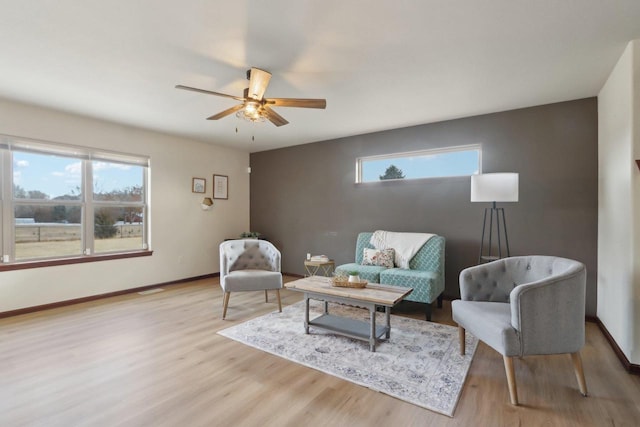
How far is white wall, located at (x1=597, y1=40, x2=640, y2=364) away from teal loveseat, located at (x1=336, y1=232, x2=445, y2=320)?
1.49m

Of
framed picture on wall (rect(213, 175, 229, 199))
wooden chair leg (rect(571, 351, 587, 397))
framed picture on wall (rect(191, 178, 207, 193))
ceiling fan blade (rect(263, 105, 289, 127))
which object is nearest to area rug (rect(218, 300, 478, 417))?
wooden chair leg (rect(571, 351, 587, 397))

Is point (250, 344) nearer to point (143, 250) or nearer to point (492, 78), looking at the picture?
point (143, 250)

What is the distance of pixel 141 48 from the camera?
235cm

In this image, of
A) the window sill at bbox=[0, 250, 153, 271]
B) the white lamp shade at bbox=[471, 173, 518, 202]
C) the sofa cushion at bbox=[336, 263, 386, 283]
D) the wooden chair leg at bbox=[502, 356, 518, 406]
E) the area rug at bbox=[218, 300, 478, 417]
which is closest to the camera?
the wooden chair leg at bbox=[502, 356, 518, 406]

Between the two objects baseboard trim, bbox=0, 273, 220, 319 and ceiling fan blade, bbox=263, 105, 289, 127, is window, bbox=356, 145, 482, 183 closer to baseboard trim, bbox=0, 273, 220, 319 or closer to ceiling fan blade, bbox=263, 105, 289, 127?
ceiling fan blade, bbox=263, 105, 289, 127

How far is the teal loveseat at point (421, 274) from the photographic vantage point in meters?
3.37

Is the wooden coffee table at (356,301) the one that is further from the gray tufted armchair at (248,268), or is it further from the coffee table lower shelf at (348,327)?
the gray tufted armchair at (248,268)


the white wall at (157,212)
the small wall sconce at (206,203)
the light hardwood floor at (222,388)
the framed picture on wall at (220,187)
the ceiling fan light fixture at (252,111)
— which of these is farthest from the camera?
the framed picture on wall at (220,187)

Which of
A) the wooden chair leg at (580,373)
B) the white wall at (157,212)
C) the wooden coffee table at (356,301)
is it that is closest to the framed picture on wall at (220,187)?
the white wall at (157,212)

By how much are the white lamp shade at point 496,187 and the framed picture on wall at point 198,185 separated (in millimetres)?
4334

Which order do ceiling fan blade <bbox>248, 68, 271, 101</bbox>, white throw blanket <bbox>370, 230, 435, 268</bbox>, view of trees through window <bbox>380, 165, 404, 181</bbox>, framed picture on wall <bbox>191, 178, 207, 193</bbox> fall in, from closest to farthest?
ceiling fan blade <bbox>248, 68, 271, 101</bbox>
white throw blanket <bbox>370, 230, 435, 268</bbox>
view of trees through window <bbox>380, 165, 404, 181</bbox>
framed picture on wall <bbox>191, 178, 207, 193</bbox>

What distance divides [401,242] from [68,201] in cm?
437

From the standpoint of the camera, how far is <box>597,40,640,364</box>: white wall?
225cm

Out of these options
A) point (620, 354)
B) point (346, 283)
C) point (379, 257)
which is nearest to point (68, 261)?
point (346, 283)
